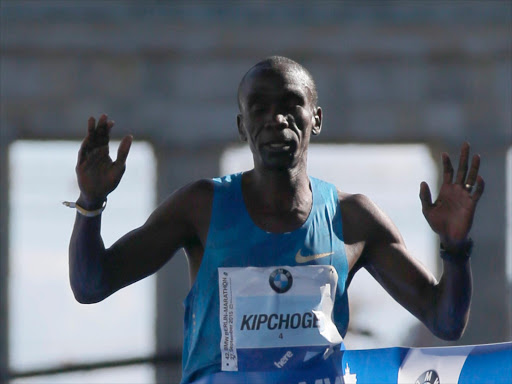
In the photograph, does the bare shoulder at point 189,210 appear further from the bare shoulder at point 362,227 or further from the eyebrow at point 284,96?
the bare shoulder at point 362,227

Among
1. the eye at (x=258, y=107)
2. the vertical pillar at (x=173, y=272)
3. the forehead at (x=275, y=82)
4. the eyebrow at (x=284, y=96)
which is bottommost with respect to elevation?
the vertical pillar at (x=173, y=272)

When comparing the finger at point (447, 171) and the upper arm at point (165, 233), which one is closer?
the finger at point (447, 171)

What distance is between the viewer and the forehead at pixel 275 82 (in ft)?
12.6

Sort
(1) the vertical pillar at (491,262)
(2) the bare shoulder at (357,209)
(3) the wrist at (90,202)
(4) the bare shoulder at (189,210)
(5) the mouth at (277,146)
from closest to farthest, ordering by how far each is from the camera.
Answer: (3) the wrist at (90,202) < (5) the mouth at (277,146) < (4) the bare shoulder at (189,210) < (2) the bare shoulder at (357,209) < (1) the vertical pillar at (491,262)

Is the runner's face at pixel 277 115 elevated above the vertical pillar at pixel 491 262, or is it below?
above

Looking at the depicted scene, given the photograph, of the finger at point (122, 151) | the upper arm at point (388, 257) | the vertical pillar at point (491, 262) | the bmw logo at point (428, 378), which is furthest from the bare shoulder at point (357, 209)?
the vertical pillar at point (491, 262)

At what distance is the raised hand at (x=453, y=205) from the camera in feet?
12.2

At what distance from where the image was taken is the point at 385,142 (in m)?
12.5

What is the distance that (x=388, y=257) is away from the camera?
405cm

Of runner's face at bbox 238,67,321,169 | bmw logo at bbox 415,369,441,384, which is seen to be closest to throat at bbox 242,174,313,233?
runner's face at bbox 238,67,321,169

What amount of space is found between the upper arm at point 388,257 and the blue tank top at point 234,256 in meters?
0.11

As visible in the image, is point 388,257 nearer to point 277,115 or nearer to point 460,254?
point 460,254

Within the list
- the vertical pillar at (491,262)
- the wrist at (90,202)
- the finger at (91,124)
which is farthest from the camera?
the vertical pillar at (491,262)

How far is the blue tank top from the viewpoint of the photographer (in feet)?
12.5
